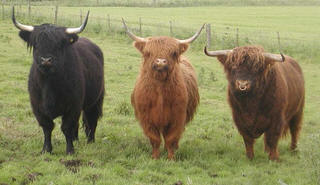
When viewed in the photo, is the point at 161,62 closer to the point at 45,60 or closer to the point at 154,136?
the point at 154,136

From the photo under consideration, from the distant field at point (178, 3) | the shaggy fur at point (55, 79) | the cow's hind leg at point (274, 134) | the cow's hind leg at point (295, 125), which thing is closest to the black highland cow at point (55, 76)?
the shaggy fur at point (55, 79)

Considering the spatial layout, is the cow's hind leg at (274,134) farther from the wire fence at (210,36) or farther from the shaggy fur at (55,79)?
the wire fence at (210,36)

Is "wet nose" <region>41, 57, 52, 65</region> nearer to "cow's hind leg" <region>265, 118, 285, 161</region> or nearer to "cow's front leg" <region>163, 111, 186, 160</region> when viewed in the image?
"cow's front leg" <region>163, 111, 186, 160</region>

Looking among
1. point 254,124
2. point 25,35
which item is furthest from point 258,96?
point 25,35

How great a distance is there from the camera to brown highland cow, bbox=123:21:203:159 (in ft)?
18.9

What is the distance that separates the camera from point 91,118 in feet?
23.7

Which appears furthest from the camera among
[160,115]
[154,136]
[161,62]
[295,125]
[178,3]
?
[178,3]

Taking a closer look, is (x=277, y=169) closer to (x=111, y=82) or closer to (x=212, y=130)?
(x=212, y=130)

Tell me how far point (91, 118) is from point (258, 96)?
9.27ft

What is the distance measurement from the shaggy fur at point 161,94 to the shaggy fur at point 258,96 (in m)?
0.69

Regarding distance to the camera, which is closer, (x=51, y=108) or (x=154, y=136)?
(x=51, y=108)

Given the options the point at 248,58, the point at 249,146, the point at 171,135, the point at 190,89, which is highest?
the point at 248,58

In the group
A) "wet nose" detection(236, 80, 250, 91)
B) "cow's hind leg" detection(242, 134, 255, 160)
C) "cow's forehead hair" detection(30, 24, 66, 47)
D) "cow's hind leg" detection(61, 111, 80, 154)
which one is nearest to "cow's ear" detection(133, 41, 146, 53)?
"cow's forehead hair" detection(30, 24, 66, 47)

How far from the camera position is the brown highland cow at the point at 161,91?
5776mm
